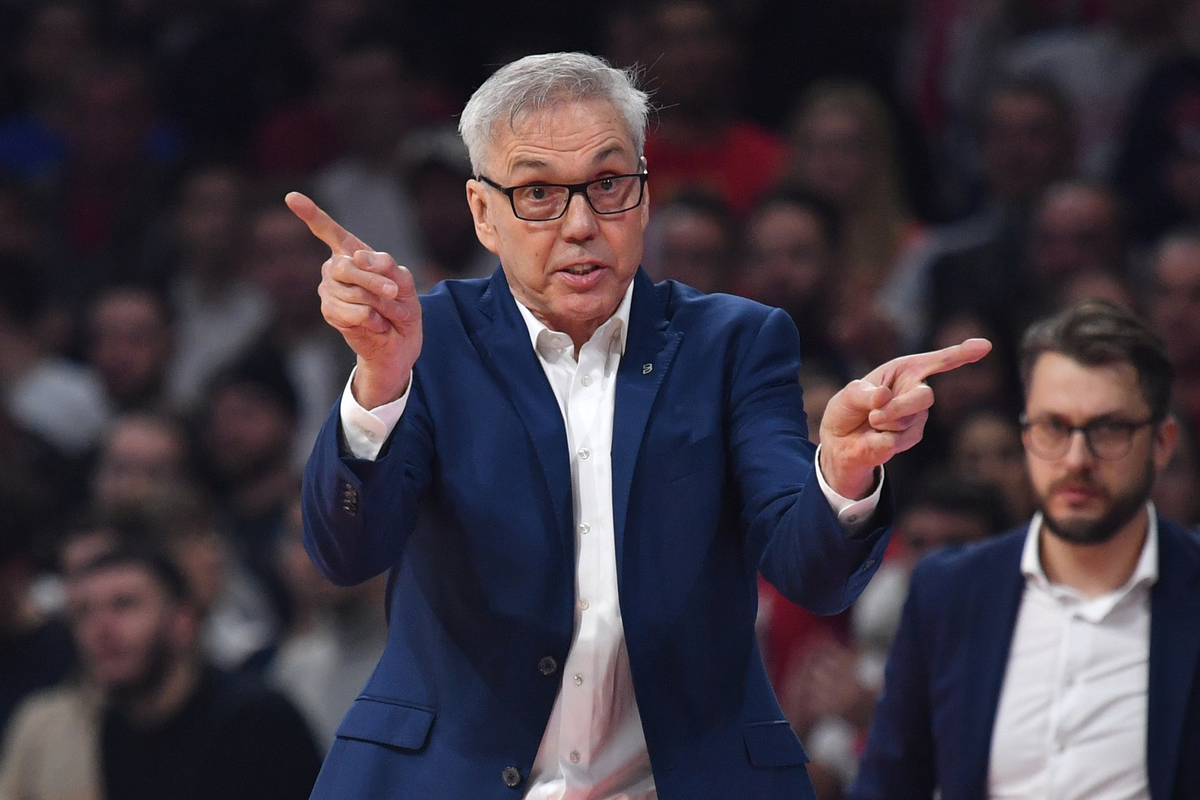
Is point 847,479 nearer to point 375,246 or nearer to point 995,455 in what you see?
point 995,455

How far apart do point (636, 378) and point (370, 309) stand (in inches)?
17.1

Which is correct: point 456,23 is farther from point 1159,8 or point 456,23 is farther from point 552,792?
point 552,792

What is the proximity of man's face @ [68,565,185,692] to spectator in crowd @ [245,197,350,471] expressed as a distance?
154 cm

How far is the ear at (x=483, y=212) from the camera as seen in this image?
2.60 meters

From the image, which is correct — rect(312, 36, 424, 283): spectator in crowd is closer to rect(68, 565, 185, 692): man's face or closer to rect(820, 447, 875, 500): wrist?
rect(68, 565, 185, 692): man's face

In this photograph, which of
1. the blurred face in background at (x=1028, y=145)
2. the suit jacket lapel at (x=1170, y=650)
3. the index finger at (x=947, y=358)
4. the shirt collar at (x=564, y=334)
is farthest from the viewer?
the blurred face in background at (x=1028, y=145)

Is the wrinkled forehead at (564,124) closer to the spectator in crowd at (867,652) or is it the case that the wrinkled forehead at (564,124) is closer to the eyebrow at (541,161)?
the eyebrow at (541,161)

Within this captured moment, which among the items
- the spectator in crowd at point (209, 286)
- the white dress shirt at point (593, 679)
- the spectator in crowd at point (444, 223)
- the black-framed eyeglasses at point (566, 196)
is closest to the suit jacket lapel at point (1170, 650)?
the white dress shirt at point (593, 679)

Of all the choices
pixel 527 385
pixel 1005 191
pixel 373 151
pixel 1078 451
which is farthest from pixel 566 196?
pixel 373 151

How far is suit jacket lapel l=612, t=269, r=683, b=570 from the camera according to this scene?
242 cm

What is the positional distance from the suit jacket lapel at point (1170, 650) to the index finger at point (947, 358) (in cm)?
132

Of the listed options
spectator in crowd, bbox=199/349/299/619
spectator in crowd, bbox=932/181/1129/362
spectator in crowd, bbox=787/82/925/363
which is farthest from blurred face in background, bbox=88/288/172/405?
spectator in crowd, bbox=932/181/1129/362

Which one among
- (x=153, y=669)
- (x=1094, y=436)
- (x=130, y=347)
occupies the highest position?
(x=130, y=347)

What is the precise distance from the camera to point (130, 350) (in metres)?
6.79
